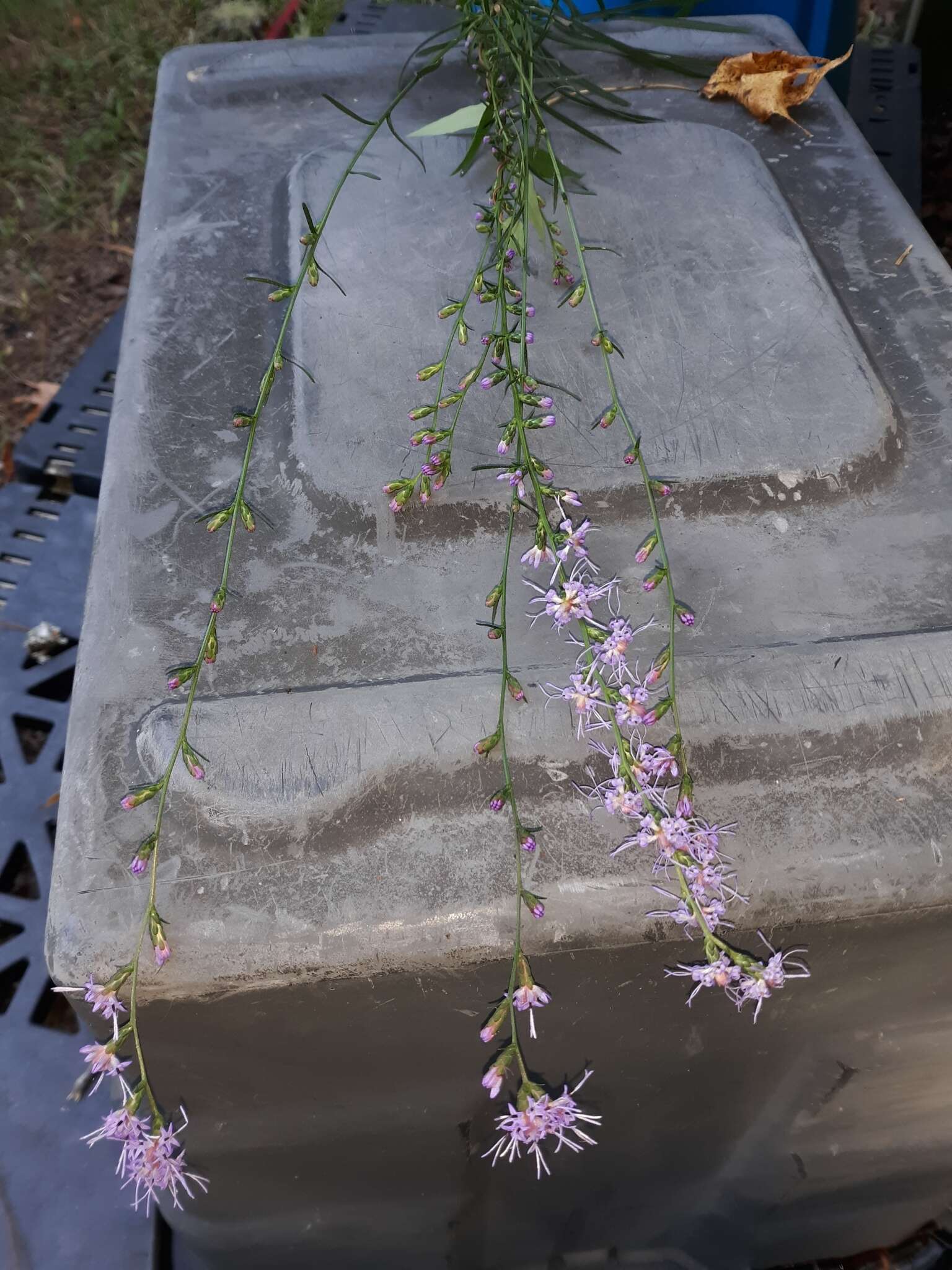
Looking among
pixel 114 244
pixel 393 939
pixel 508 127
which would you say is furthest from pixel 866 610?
pixel 114 244

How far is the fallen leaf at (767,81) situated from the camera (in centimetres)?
118

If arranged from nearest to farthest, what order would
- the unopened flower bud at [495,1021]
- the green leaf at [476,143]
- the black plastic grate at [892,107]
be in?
the unopened flower bud at [495,1021] < the green leaf at [476,143] < the black plastic grate at [892,107]

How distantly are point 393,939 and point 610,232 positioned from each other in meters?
0.73

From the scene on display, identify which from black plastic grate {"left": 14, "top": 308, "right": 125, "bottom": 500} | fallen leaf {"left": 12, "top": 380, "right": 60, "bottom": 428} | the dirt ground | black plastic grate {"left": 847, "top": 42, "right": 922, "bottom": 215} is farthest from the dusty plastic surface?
the dirt ground

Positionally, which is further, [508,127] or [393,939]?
[508,127]

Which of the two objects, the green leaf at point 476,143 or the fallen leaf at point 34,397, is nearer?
the green leaf at point 476,143

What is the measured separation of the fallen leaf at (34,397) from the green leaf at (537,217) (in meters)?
1.50

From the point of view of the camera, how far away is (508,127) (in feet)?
3.39

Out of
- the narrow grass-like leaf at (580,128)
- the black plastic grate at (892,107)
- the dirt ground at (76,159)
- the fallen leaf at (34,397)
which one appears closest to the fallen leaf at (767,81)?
the narrow grass-like leaf at (580,128)

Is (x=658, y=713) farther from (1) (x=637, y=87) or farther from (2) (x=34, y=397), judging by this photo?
(2) (x=34, y=397)

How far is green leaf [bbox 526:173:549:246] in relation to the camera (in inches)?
37.9

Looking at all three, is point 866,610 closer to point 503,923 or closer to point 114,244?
point 503,923

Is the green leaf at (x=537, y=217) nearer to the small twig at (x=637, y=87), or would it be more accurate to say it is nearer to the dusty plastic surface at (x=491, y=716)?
the dusty plastic surface at (x=491, y=716)

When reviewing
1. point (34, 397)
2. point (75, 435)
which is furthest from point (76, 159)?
point (75, 435)
